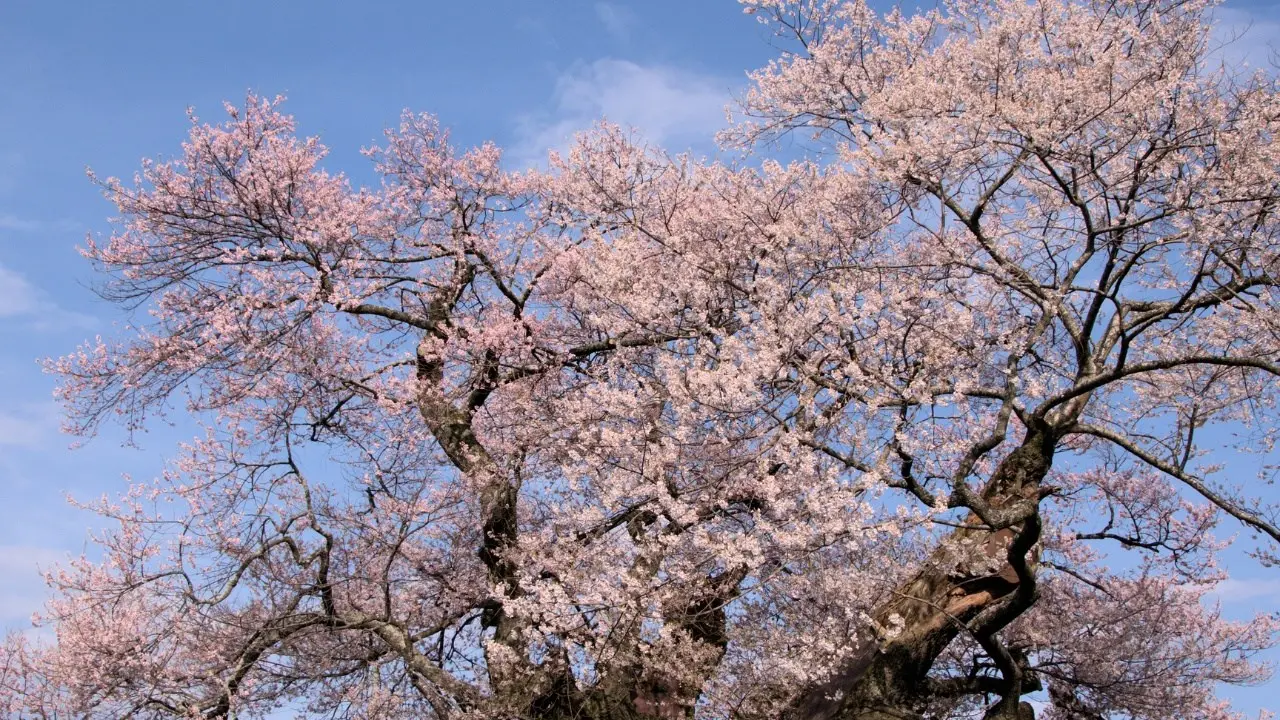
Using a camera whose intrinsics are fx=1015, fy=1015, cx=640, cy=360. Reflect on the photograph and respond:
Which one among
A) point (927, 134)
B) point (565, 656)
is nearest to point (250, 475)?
point (565, 656)

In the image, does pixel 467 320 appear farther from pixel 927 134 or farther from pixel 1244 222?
pixel 1244 222

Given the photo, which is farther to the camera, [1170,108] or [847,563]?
[847,563]

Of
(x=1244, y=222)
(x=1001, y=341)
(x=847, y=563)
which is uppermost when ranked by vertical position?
(x=1244, y=222)

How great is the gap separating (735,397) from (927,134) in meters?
3.23

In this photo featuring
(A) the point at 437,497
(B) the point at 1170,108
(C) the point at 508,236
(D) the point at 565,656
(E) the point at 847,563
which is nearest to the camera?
(B) the point at 1170,108

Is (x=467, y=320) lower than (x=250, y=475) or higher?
higher

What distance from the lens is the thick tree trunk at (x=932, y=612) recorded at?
9.33 metres

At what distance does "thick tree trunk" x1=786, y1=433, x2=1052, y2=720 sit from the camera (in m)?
9.33

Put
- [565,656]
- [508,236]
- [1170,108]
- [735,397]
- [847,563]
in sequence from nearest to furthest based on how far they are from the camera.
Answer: [735,397] → [1170,108] → [565,656] → [847,563] → [508,236]

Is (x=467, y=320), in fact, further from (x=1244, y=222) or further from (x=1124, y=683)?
(x=1124, y=683)

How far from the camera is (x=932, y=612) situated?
371 inches

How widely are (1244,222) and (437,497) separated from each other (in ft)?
28.7

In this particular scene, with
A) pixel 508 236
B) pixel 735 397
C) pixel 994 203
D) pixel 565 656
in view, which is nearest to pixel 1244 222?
pixel 994 203

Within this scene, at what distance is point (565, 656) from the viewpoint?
10.1 m
